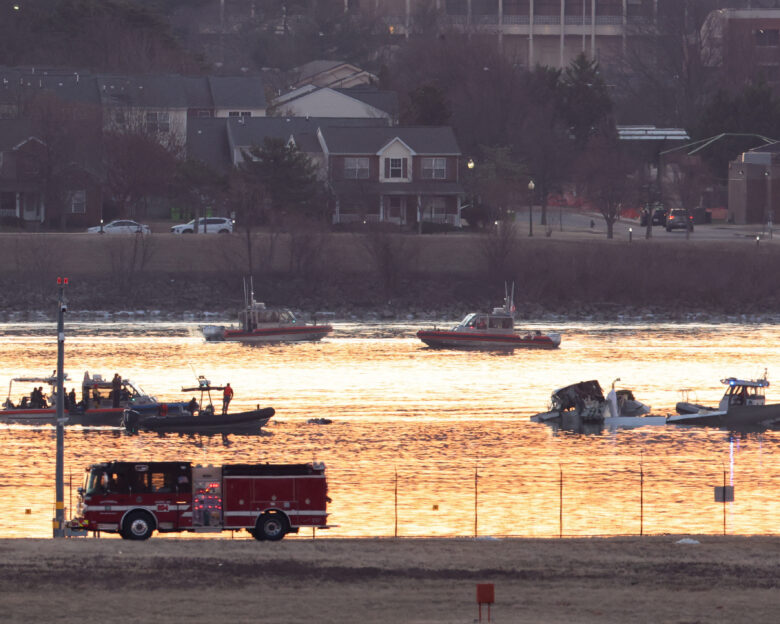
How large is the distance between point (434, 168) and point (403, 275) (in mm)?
16444

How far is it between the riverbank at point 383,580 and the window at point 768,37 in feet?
520

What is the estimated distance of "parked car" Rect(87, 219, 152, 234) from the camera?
4446 inches

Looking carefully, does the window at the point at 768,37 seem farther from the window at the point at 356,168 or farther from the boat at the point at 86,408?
the boat at the point at 86,408

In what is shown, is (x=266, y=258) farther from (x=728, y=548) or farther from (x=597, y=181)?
(x=728, y=548)

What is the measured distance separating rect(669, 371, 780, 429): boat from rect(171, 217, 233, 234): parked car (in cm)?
5653

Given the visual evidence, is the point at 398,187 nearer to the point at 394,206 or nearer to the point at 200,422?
the point at 394,206

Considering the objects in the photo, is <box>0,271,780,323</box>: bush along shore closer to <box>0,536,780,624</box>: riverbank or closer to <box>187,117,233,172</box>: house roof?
<box>187,117,233,172</box>: house roof

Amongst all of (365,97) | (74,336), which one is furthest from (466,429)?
(365,97)

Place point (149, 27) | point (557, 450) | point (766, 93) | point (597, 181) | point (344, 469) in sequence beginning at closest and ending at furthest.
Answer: point (344, 469) → point (557, 450) → point (597, 181) → point (766, 93) → point (149, 27)

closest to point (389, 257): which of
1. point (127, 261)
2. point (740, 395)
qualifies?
point (127, 261)

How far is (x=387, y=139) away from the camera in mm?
124438

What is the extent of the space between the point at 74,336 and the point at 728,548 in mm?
62001

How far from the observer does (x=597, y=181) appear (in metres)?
128

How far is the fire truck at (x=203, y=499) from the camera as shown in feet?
118
